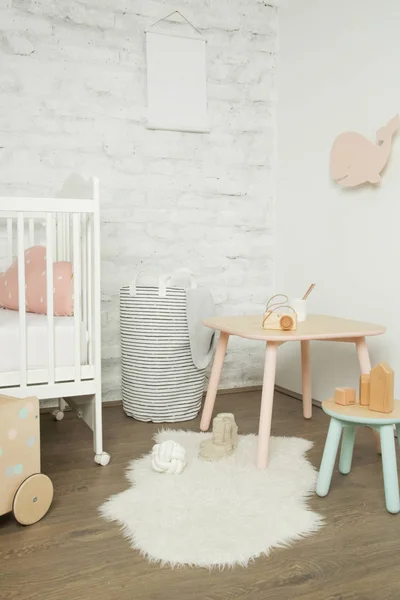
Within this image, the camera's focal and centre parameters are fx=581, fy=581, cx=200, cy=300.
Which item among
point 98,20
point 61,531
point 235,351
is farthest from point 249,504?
point 98,20

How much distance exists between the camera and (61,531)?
55.3 inches

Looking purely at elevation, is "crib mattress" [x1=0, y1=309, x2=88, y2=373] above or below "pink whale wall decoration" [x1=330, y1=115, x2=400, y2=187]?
below

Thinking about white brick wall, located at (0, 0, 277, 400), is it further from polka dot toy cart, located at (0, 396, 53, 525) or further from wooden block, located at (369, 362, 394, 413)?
wooden block, located at (369, 362, 394, 413)

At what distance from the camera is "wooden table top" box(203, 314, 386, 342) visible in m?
1.78

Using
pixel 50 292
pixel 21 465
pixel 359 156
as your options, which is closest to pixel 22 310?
pixel 50 292

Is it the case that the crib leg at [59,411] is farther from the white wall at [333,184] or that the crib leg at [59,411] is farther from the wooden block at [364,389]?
the wooden block at [364,389]

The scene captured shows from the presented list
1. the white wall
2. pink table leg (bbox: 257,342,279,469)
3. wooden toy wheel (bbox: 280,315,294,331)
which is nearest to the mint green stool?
pink table leg (bbox: 257,342,279,469)

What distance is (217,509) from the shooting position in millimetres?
1503

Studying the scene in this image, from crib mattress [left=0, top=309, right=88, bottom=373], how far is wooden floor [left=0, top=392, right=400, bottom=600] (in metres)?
0.35

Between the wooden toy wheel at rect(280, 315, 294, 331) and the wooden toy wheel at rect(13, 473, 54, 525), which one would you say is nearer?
the wooden toy wheel at rect(13, 473, 54, 525)

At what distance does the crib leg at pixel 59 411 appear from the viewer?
2.41m

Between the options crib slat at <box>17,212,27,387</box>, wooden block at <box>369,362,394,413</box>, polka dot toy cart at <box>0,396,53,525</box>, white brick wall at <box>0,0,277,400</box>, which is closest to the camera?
polka dot toy cart at <box>0,396,53,525</box>

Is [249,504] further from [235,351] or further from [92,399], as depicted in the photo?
[235,351]

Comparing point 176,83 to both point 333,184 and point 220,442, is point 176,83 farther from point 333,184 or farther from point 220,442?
point 220,442
